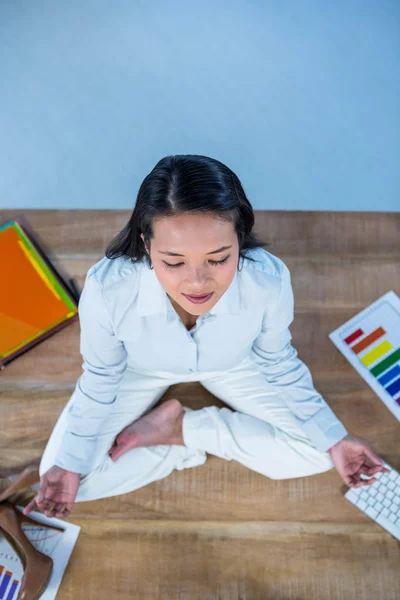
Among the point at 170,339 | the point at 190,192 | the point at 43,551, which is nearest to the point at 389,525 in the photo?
the point at 170,339

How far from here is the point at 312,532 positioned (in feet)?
6.12

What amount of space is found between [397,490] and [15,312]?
140 cm

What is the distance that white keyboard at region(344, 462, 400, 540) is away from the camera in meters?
1.85

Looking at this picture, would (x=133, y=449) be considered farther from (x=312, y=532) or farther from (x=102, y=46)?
(x=102, y=46)

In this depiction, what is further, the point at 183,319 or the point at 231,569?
the point at 231,569

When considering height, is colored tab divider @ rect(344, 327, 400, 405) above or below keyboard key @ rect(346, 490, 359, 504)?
above

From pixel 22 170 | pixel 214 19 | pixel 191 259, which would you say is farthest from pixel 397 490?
pixel 214 19

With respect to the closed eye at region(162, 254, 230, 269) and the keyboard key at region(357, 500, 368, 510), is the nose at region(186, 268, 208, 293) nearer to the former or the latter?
the closed eye at region(162, 254, 230, 269)

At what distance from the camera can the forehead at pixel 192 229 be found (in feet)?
3.66

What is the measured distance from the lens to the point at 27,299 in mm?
2053

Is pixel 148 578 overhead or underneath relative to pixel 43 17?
underneath

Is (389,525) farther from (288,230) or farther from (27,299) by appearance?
(27,299)

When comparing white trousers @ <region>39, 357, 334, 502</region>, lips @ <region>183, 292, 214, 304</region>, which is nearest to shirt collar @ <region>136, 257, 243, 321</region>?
lips @ <region>183, 292, 214, 304</region>

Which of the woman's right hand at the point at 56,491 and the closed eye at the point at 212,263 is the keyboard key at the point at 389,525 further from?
the closed eye at the point at 212,263
